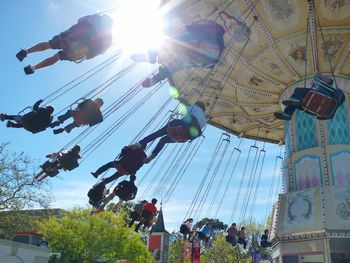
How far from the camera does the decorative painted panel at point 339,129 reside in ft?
39.3

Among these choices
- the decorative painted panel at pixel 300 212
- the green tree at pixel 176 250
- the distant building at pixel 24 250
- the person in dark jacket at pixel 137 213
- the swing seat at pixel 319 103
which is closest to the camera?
the swing seat at pixel 319 103

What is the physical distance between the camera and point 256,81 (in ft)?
43.7

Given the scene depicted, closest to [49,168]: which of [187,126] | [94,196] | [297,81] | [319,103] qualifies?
[94,196]

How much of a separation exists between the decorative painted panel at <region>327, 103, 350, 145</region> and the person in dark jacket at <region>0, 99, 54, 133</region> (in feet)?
26.9

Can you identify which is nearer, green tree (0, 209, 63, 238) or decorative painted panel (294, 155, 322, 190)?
decorative painted panel (294, 155, 322, 190)

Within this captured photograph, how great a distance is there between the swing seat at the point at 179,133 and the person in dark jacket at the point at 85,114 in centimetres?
167

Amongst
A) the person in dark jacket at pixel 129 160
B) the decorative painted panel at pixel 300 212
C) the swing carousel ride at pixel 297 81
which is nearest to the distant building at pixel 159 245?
the swing carousel ride at pixel 297 81

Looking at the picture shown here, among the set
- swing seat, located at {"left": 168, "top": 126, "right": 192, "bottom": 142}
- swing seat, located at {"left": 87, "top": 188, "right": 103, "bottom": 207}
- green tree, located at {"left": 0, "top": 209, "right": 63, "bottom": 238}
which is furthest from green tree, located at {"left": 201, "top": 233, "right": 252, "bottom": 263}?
swing seat, located at {"left": 168, "top": 126, "right": 192, "bottom": 142}

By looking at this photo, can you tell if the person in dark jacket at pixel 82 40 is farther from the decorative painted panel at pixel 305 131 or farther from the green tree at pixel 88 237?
the green tree at pixel 88 237

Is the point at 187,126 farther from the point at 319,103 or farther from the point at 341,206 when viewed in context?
the point at 341,206

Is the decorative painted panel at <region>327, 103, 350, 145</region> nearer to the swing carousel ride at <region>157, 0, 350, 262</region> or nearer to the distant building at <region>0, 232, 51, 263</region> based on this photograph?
the swing carousel ride at <region>157, 0, 350, 262</region>

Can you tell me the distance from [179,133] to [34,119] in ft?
10.5

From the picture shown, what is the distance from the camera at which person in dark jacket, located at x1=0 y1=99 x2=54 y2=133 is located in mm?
8578

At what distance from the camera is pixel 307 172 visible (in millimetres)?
12047
